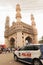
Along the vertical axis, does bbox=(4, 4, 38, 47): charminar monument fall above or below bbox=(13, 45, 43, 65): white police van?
above

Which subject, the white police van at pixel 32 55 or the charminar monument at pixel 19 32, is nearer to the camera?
the white police van at pixel 32 55

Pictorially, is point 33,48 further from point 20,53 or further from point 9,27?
point 9,27

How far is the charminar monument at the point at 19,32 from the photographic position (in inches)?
3246

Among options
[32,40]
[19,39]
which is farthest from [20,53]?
[32,40]

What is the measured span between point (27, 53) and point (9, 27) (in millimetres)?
76338

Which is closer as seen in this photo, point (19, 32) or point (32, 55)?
point (32, 55)

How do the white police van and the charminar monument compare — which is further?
the charminar monument

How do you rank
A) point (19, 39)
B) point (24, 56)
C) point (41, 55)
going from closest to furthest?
point (41, 55) → point (24, 56) → point (19, 39)

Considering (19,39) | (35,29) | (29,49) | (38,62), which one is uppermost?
(35,29)

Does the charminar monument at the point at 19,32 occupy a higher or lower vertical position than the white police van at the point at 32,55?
higher

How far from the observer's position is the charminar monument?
3246 inches

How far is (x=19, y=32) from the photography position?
272 feet

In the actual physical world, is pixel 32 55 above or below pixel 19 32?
below

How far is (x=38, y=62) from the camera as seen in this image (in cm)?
1137
